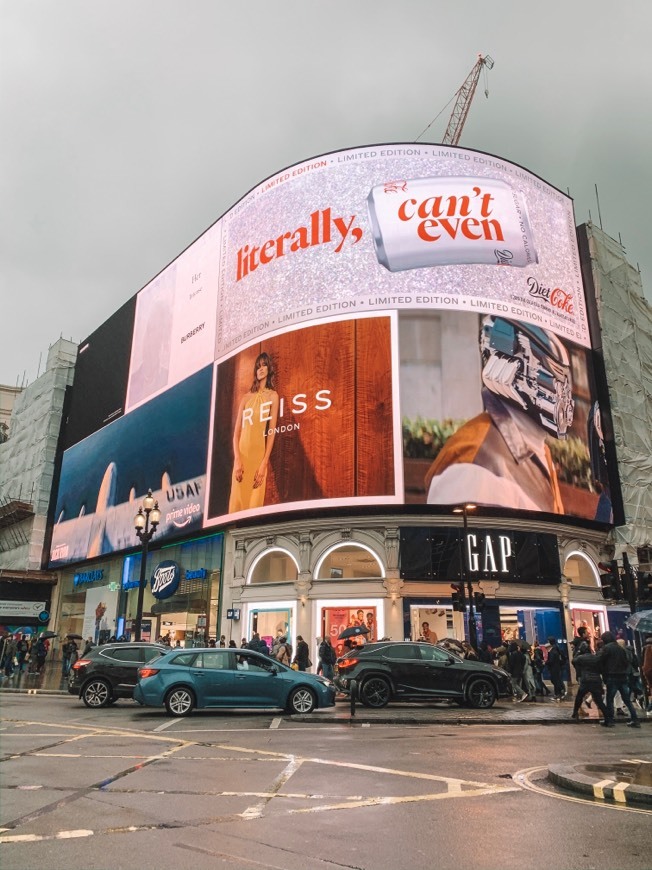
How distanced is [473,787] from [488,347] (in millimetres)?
27143

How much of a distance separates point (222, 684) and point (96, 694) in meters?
4.68

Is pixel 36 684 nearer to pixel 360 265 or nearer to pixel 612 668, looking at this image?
pixel 612 668

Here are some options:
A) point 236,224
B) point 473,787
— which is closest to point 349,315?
point 236,224

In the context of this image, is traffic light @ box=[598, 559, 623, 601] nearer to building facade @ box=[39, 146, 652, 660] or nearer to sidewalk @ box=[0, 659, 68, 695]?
building facade @ box=[39, 146, 652, 660]

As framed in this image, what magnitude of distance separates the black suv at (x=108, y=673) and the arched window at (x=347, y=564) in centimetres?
1390

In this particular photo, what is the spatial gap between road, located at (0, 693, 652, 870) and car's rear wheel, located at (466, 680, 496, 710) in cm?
590

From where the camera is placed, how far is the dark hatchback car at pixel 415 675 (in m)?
17.7

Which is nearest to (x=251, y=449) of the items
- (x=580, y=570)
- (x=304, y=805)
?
(x=580, y=570)

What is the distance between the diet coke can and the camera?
114 feet

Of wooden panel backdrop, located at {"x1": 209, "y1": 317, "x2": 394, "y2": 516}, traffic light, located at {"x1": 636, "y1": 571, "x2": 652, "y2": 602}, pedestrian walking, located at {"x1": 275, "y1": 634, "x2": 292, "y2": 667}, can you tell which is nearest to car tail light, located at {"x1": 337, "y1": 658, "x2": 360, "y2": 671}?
pedestrian walking, located at {"x1": 275, "y1": 634, "x2": 292, "y2": 667}

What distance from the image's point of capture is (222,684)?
15.4 metres

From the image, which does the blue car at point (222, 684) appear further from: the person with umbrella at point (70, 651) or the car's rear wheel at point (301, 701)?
the person with umbrella at point (70, 651)

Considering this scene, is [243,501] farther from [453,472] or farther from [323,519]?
[453,472]

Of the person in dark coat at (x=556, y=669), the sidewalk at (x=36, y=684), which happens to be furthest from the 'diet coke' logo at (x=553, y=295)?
the sidewalk at (x=36, y=684)
